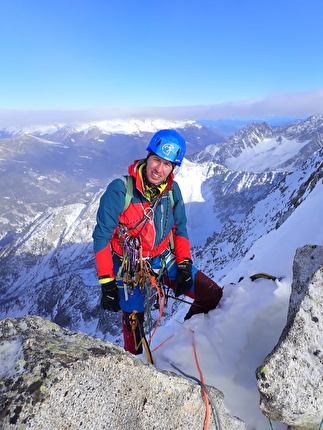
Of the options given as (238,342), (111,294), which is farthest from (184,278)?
(238,342)

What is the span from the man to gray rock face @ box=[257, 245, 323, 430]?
2.82m

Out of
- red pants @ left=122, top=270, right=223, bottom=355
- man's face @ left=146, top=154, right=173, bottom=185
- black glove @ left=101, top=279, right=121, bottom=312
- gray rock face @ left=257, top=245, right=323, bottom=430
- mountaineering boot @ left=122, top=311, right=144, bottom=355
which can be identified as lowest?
mountaineering boot @ left=122, top=311, right=144, bottom=355

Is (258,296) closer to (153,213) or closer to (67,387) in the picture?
(153,213)

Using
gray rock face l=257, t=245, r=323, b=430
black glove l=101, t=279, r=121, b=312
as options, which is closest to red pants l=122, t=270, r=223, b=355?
black glove l=101, t=279, r=121, b=312

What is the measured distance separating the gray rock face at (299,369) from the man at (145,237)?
282 centimetres

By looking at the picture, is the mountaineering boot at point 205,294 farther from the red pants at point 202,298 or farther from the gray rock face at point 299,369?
the gray rock face at point 299,369

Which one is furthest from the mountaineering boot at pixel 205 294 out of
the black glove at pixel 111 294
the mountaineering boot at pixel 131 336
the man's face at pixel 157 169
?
the man's face at pixel 157 169

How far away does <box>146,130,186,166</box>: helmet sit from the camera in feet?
16.6

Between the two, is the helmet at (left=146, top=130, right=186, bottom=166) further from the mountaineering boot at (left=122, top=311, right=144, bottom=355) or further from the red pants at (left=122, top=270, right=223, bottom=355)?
the mountaineering boot at (left=122, top=311, right=144, bottom=355)

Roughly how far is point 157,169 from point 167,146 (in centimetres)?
51

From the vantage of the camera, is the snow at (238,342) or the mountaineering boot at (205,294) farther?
the mountaineering boot at (205,294)

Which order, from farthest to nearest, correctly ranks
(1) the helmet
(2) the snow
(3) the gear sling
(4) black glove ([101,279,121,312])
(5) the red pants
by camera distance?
(5) the red pants, (3) the gear sling, (4) black glove ([101,279,121,312]), (1) the helmet, (2) the snow

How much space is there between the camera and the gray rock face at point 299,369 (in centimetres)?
283

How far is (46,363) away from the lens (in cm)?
228
